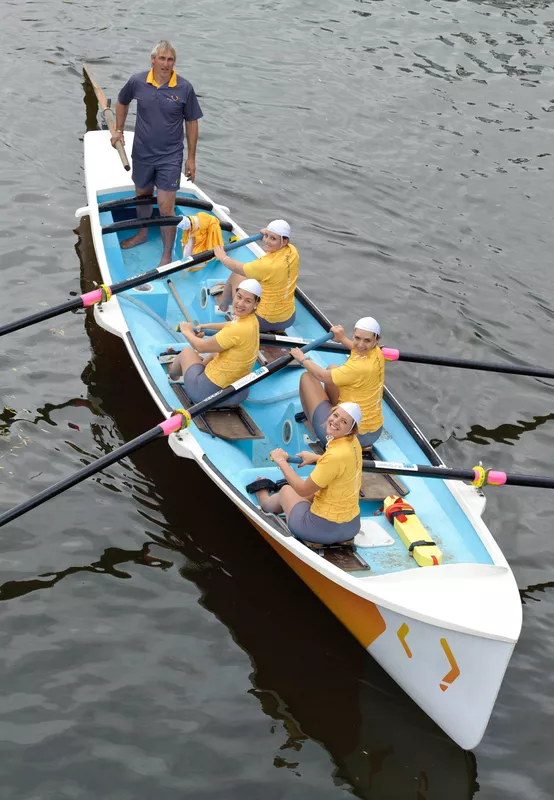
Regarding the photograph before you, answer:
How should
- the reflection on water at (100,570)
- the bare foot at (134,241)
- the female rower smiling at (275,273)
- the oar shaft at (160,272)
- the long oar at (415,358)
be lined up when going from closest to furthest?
the reflection on water at (100,570)
the long oar at (415,358)
the female rower smiling at (275,273)
the oar shaft at (160,272)
the bare foot at (134,241)

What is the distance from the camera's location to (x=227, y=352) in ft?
29.4

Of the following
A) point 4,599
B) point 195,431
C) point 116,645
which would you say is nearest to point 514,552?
point 195,431

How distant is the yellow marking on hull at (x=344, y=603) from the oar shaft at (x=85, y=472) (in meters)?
1.24

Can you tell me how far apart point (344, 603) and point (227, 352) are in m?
2.70

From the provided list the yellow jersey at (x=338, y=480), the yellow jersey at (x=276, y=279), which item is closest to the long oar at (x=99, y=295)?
the yellow jersey at (x=276, y=279)

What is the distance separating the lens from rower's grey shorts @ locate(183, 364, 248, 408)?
9.08 metres

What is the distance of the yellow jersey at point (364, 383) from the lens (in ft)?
28.1

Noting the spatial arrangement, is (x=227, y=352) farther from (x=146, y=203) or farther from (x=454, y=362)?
(x=146, y=203)

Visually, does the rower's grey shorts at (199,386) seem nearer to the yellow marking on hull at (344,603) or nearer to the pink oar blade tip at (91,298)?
the pink oar blade tip at (91,298)

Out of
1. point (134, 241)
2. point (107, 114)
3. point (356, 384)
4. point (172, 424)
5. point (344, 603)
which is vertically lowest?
point (344, 603)

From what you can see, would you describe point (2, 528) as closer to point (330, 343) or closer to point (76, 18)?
point (330, 343)

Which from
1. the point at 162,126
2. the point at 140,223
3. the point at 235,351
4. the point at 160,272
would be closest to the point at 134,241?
the point at 140,223

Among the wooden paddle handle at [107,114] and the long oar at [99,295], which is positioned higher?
the wooden paddle handle at [107,114]

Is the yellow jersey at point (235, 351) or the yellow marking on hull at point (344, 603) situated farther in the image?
the yellow jersey at point (235, 351)
